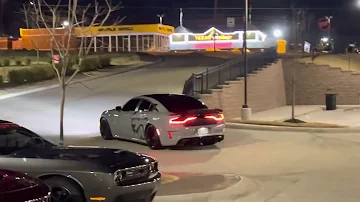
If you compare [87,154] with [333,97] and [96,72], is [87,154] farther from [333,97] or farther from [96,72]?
[96,72]

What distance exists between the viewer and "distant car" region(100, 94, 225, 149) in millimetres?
16125

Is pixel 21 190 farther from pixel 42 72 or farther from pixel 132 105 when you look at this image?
pixel 42 72

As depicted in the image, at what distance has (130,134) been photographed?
17688mm

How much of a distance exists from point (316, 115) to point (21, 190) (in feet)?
88.1

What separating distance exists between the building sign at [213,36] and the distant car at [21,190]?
238ft

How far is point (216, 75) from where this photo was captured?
2809 centimetres

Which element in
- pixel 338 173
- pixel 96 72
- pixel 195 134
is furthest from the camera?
pixel 96 72

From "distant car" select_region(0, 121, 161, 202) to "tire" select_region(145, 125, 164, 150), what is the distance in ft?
24.7

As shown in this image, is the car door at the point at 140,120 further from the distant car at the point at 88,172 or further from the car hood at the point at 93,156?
the distant car at the point at 88,172

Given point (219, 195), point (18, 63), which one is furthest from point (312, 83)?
point (219, 195)

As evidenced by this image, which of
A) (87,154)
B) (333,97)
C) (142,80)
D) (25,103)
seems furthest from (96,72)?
(87,154)

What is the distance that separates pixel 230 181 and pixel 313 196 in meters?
1.67

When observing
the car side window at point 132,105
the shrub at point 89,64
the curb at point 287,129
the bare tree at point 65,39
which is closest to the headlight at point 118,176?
the bare tree at point 65,39

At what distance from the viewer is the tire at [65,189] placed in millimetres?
8148
